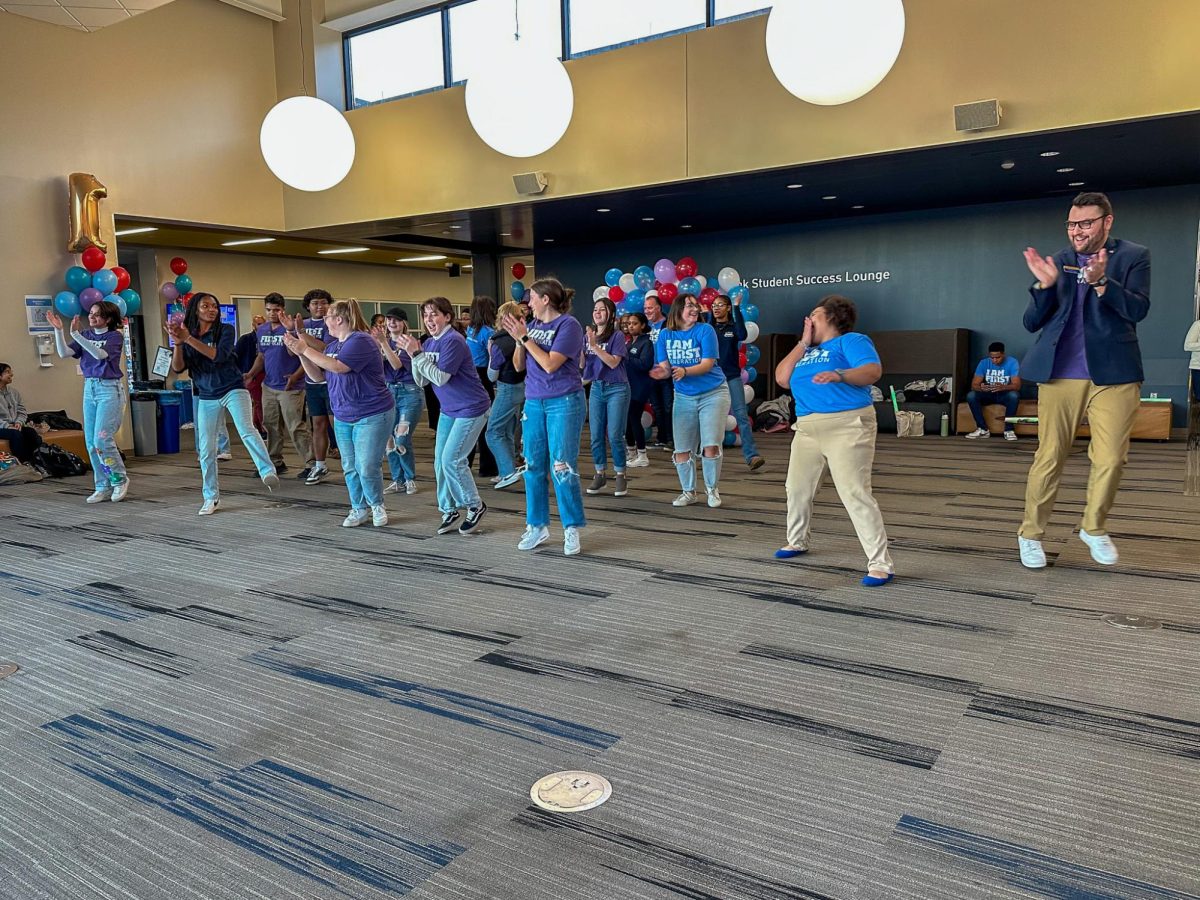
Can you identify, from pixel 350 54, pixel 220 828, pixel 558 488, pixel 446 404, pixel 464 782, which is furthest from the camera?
pixel 350 54

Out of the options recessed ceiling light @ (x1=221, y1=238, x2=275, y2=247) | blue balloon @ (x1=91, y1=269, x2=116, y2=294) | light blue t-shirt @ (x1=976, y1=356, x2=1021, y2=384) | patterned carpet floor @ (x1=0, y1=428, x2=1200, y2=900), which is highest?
recessed ceiling light @ (x1=221, y1=238, x2=275, y2=247)

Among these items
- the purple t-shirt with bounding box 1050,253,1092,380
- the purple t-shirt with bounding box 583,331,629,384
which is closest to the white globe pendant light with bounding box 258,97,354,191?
the purple t-shirt with bounding box 583,331,629,384

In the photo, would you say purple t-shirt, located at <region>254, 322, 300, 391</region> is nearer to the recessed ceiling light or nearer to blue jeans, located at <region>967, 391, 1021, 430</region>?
the recessed ceiling light

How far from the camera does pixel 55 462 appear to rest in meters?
8.83

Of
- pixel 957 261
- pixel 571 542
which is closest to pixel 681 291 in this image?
pixel 957 261

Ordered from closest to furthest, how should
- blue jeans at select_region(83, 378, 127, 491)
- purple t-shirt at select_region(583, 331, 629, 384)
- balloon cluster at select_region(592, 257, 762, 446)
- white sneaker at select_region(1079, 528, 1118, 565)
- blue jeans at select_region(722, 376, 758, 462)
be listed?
white sneaker at select_region(1079, 528, 1118, 565), purple t-shirt at select_region(583, 331, 629, 384), blue jeans at select_region(83, 378, 127, 491), blue jeans at select_region(722, 376, 758, 462), balloon cluster at select_region(592, 257, 762, 446)

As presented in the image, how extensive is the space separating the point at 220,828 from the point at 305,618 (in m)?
1.81

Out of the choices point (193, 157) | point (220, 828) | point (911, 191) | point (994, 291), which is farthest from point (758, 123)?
point (220, 828)

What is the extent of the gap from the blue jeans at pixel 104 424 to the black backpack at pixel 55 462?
1854 mm

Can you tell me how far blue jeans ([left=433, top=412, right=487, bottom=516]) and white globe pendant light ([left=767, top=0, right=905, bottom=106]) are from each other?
9.70 feet

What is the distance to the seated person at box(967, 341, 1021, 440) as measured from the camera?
10672mm

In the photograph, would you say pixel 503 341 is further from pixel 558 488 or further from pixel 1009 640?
pixel 1009 640

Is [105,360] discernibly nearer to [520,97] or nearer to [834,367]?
[520,97]

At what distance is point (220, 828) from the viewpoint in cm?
225
